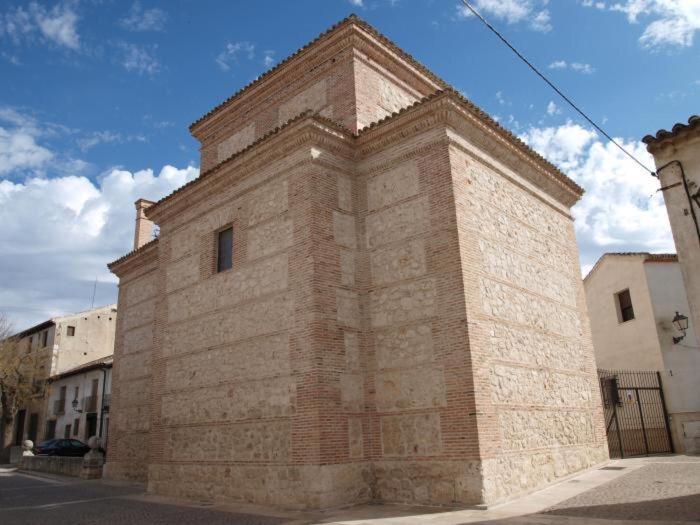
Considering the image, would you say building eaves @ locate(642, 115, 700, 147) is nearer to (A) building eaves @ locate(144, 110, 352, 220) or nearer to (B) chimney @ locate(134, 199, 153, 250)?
(A) building eaves @ locate(144, 110, 352, 220)

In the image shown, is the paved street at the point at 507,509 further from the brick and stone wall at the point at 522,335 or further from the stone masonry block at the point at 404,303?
the stone masonry block at the point at 404,303

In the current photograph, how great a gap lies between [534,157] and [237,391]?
721cm

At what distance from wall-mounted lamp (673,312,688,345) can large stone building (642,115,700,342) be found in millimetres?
8958

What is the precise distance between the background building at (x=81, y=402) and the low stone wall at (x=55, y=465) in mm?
3743

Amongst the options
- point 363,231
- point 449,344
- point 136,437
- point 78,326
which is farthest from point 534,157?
point 78,326

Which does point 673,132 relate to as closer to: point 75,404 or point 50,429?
point 75,404

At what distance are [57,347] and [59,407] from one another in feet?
11.8

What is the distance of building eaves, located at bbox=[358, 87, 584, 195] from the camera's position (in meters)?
9.28

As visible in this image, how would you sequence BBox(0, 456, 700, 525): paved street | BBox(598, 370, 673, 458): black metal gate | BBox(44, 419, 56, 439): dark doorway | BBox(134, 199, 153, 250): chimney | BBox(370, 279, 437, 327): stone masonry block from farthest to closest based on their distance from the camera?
BBox(44, 419, 56, 439): dark doorway, BBox(134, 199, 153, 250): chimney, BBox(598, 370, 673, 458): black metal gate, BBox(370, 279, 437, 327): stone masonry block, BBox(0, 456, 700, 525): paved street

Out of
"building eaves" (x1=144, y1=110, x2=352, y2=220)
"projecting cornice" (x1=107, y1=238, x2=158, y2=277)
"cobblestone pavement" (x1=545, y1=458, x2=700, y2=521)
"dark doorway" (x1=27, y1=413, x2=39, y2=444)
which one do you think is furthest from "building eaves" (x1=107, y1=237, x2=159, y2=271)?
"dark doorway" (x1=27, y1=413, x2=39, y2=444)

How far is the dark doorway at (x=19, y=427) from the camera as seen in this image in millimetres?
33625

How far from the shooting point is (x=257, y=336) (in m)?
9.83

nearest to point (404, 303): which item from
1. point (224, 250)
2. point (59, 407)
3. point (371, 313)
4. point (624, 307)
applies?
point (371, 313)

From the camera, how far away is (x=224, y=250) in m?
11.4
